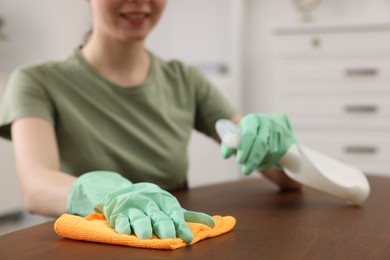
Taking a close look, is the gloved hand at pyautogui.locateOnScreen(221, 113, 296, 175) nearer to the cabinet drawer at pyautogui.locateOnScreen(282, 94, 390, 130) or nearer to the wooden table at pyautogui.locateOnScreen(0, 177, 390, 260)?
the wooden table at pyautogui.locateOnScreen(0, 177, 390, 260)

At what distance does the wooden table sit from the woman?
10cm

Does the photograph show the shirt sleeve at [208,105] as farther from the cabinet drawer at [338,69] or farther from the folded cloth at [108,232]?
the cabinet drawer at [338,69]

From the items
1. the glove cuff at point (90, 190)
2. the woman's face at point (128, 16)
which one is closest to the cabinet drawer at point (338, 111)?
the woman's face at point (128, 16)

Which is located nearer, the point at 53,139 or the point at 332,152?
the point at 53,139

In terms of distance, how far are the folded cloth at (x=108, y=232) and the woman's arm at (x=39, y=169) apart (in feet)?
0.76

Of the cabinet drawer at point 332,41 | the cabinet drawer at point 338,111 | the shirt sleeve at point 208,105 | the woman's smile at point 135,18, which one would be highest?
the woman's smile at point 135,18

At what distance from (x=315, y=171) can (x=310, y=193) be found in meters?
0.17

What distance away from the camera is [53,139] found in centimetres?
136

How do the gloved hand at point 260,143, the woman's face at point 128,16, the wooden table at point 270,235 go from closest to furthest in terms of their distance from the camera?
1. the wooden table at point 270,235
2. the gloved hand at point 260,143
3. the woman's face at point 128,16

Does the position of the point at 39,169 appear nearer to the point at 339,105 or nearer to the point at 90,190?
the point at 90,190

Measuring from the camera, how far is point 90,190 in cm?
96

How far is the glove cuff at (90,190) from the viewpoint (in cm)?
94

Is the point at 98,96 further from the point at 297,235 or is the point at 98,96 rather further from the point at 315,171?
the point at 297,235

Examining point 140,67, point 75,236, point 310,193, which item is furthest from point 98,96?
point 75,236
